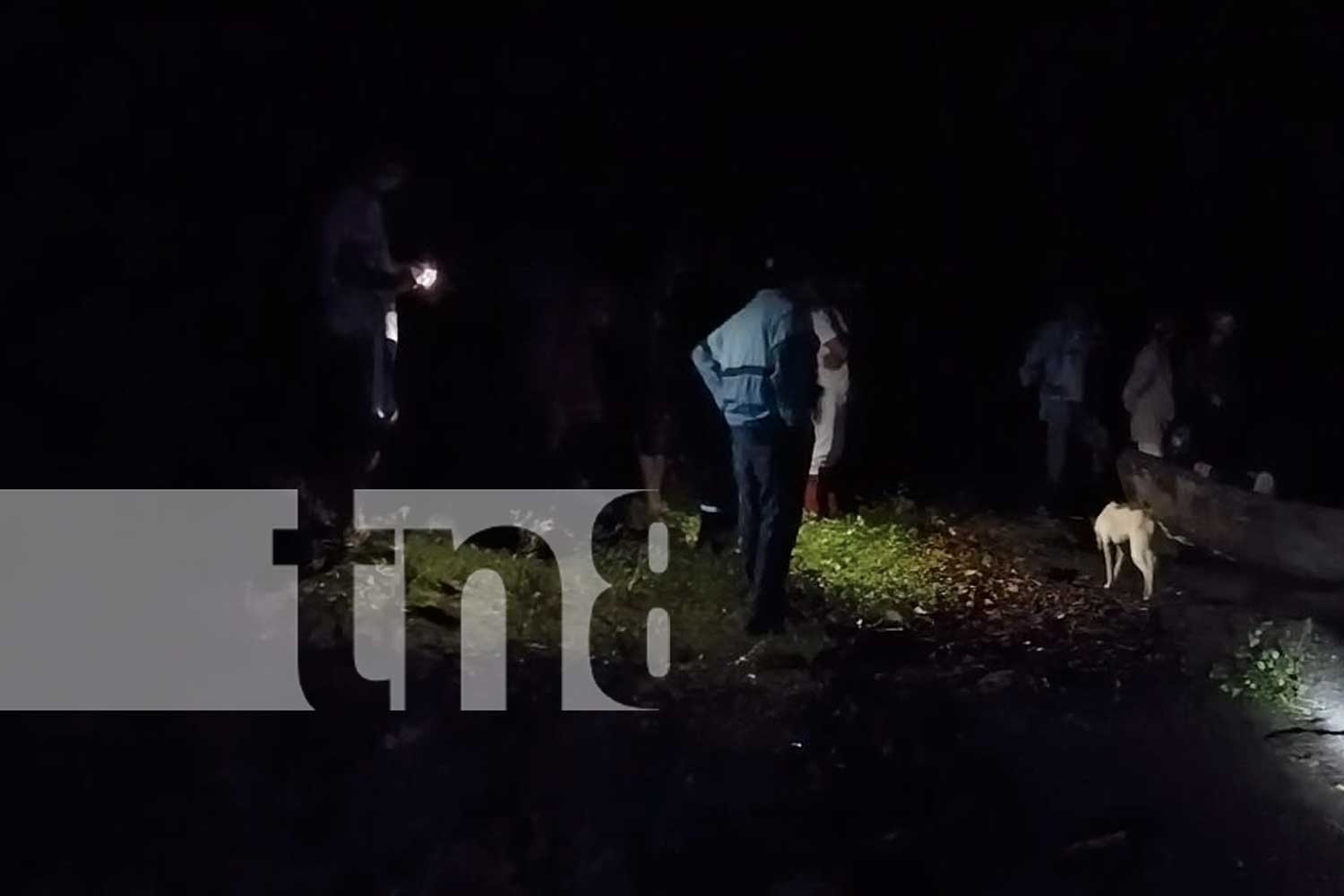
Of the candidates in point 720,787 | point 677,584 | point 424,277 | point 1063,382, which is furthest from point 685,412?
point 720,787

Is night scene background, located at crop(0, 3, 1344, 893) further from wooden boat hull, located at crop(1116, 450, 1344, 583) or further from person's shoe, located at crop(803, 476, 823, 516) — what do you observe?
person's shoe, located at crop(803, 476, 823, 516)

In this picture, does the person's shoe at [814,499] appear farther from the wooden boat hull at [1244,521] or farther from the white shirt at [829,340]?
the wooden boat hull at [1244,521]

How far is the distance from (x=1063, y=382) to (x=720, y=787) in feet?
21.4

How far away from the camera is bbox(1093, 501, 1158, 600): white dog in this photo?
9719mm

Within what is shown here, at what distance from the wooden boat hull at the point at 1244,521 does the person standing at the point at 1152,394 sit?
224 mm

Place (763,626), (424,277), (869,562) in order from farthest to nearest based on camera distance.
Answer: (869,562)
(424,277)
(763,626)

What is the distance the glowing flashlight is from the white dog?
13.8 ft

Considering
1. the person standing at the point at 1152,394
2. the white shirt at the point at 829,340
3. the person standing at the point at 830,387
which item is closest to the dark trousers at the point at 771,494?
the person standing at the point at 830,387

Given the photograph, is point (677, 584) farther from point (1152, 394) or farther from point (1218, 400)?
point (1218, 400)

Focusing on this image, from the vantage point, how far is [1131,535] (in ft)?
32.0

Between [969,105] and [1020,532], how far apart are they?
354 inches

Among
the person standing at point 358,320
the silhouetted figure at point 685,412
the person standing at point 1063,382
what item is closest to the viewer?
the person standing at point 358,320

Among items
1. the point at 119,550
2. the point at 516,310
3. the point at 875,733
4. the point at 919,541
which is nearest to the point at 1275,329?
the point at 919,541

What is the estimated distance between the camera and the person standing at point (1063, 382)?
485 inches
